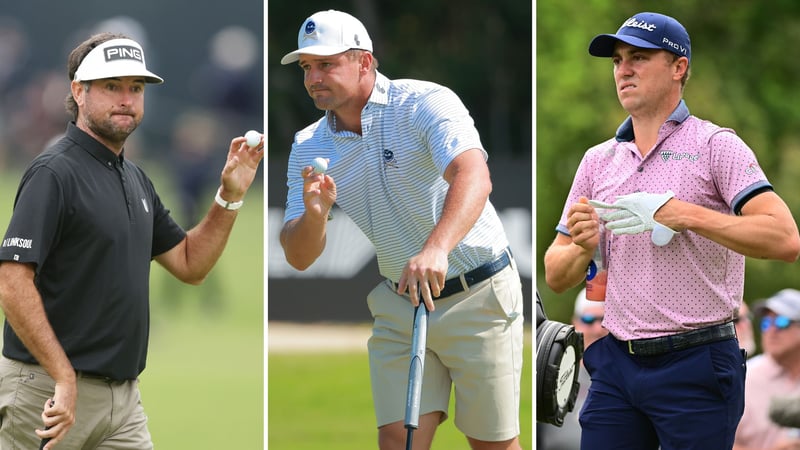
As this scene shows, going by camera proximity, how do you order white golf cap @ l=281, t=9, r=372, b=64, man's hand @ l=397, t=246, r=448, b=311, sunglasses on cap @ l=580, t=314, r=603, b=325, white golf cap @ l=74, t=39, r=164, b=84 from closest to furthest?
man's hand @ l=397, t=246, r=448, b=311 → white golf cap @ l=74, t=39, r=164, b=84 → white golf cap @ l=281, t=9, r=372, b=64 → sunglasses on cap @ l=580, t=314, r=603, b=325

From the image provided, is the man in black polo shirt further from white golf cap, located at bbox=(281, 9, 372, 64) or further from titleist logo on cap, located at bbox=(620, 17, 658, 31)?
titleist logo on cap, located at bbox=(620, 17, 658, 31)

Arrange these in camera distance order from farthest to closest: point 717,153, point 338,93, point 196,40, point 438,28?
1. point 196,40
2. point 438,28
3. point 338,93
4. point 717,153

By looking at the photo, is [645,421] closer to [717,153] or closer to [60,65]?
[717,153]

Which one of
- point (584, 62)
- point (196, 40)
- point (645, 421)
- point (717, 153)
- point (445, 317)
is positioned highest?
point (196, 40)

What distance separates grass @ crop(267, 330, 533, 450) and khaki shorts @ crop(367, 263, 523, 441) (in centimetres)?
326

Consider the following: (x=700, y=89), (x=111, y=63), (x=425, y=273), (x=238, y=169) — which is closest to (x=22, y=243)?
(x=111, y=63)

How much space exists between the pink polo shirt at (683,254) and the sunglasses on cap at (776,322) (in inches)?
98.7

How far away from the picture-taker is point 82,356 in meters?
4.62

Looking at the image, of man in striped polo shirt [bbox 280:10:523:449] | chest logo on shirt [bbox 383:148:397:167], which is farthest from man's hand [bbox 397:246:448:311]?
chest logo on shirt [bbox 383:148:397:167]

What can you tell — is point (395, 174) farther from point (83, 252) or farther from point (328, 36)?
point (83, 252)

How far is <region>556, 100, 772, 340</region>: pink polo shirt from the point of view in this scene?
443cm

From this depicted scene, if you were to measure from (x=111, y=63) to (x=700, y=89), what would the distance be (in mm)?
11934

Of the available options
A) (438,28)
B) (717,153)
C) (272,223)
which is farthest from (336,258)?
(717,153)

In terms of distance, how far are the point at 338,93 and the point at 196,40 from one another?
831 inches
